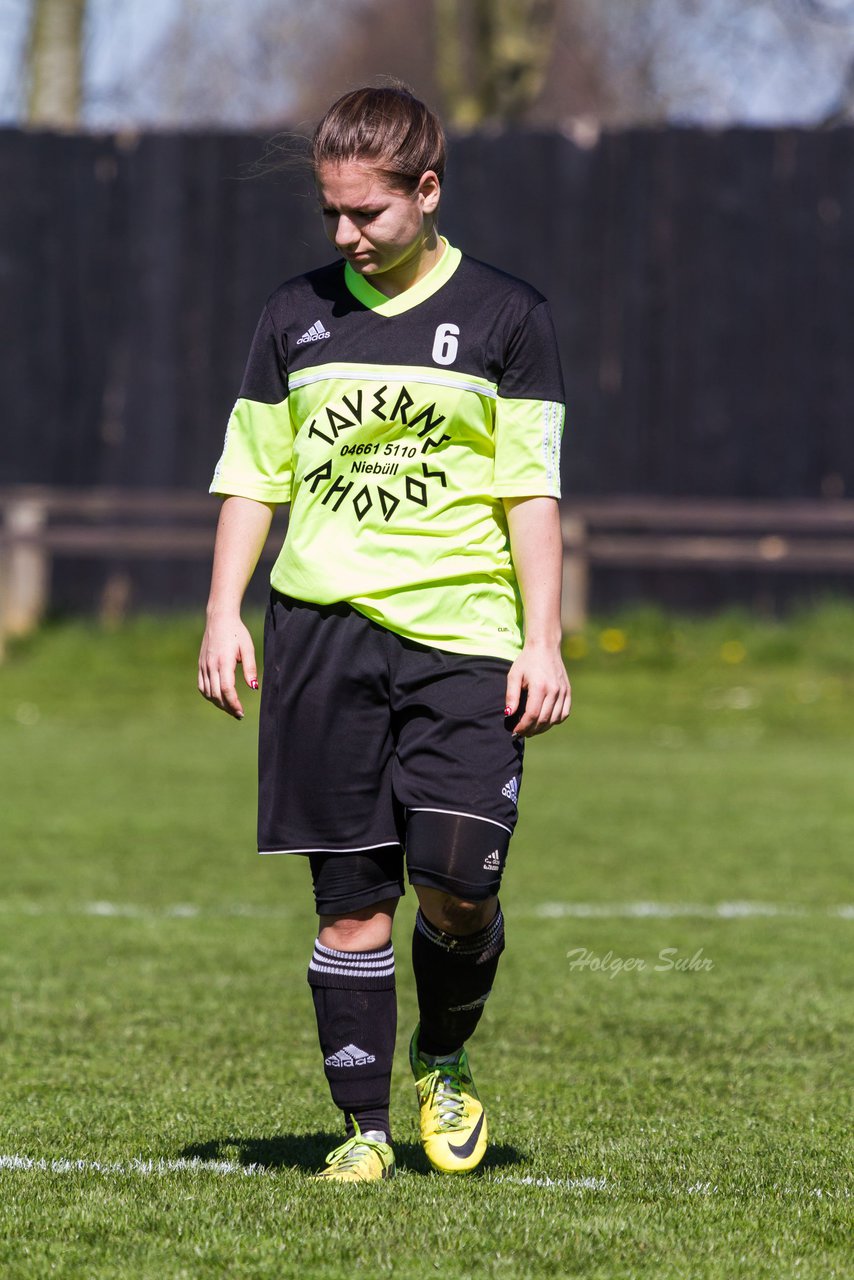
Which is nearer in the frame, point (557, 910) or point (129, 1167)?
point (129, 1167)

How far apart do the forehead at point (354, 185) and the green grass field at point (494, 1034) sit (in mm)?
1691

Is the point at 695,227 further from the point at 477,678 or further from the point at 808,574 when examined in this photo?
the point at 477,678

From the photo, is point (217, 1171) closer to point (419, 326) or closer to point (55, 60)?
point (419, 326)

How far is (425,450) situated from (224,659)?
509mm

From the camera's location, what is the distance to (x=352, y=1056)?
3.50m

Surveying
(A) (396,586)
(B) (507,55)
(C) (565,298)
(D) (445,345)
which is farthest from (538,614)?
(B) (507,55)

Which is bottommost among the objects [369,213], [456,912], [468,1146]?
[468,1146]

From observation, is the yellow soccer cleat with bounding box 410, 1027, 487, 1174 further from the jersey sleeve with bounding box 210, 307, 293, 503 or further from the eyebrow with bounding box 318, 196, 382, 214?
the eyebrow with bounding box 318, 196, 382, 214

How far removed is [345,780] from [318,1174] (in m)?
0.69

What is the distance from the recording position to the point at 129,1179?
3.36 m

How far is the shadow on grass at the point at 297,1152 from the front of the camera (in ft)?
11.7

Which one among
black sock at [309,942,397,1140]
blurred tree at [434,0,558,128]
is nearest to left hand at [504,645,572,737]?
black sock at [309,942,397,1140]

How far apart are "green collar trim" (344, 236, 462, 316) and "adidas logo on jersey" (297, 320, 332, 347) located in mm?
88

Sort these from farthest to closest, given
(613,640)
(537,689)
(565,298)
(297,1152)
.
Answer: (565,298) < (613,640) < (297,1152) < (537,689)
